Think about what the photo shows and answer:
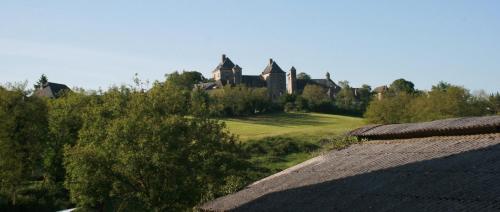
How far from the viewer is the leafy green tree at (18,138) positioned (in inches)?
1549

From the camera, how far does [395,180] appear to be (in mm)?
12969

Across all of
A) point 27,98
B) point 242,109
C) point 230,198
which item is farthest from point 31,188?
point 242,109

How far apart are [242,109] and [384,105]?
3187cm

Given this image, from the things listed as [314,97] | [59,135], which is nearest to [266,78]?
[314,97]

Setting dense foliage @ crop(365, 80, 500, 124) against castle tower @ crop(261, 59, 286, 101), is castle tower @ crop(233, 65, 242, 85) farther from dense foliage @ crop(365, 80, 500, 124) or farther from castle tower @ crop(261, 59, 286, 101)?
dense foliage @ crop(365, 80, 500, 124)

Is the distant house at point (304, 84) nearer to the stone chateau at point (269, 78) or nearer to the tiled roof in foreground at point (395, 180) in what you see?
the stone chateau at point (269, 78)

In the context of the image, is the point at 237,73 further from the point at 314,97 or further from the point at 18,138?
the point at 18,138

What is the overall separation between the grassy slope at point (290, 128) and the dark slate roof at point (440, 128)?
86.4 feet

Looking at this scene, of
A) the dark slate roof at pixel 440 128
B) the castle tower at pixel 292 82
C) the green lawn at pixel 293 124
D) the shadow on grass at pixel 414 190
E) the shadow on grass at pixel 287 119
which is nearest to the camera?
the shadow on grass at pixel 414 190

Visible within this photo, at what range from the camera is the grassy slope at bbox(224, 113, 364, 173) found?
52.0 metres

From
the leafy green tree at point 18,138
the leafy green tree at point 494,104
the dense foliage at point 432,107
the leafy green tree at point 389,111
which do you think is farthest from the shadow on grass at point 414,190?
the leafy green tree at point 494,104

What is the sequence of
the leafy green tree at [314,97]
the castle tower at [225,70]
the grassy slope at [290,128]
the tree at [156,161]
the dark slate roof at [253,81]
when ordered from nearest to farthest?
1. the tree at [156,161]
2. the grassy slope at [290,128]
3. the leafy green tree at [314,97]
4. the dark slate roof at [253,81]
5. the castle tower at [225,70]

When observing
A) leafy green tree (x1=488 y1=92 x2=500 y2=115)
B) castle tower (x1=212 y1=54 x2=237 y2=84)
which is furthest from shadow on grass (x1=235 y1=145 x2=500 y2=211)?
castle tower (x1=212 y1=54 x2=237 y2=84)

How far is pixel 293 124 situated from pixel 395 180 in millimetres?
76053
